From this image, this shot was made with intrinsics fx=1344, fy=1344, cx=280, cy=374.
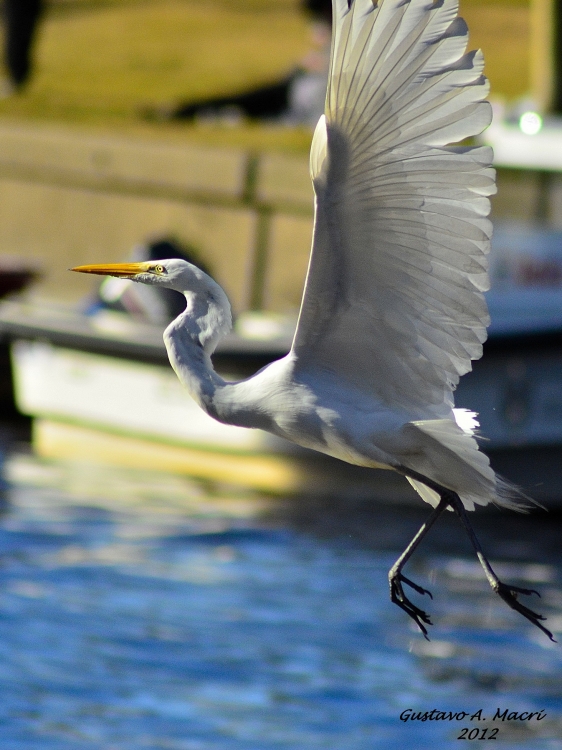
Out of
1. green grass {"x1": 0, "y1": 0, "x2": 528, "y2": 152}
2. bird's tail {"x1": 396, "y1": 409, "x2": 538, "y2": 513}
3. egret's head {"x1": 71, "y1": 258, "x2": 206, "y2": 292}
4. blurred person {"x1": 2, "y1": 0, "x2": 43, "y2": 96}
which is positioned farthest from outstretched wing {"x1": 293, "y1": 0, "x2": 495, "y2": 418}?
blurred person {"x1": 2, "y1": 0, "x2": 43, "y2": 96}

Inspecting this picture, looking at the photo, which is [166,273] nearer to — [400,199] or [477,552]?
[400,199]

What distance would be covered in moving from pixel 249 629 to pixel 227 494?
290 cm

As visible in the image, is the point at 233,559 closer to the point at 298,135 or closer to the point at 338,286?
the point at 338,286

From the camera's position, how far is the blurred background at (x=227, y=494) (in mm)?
8031

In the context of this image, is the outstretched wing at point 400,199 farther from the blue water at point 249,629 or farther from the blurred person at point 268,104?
the blurred person at point 268,104

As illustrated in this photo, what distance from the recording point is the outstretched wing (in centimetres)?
391

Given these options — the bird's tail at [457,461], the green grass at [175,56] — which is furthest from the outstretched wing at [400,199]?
the green grass at [175,56]

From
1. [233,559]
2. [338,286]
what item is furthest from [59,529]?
[338,286]

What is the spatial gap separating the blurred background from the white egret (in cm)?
330

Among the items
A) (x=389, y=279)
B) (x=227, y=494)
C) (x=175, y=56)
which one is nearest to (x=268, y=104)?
(x=175, y=56)

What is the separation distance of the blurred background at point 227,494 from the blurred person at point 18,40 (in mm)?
4409

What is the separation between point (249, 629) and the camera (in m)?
9.04
